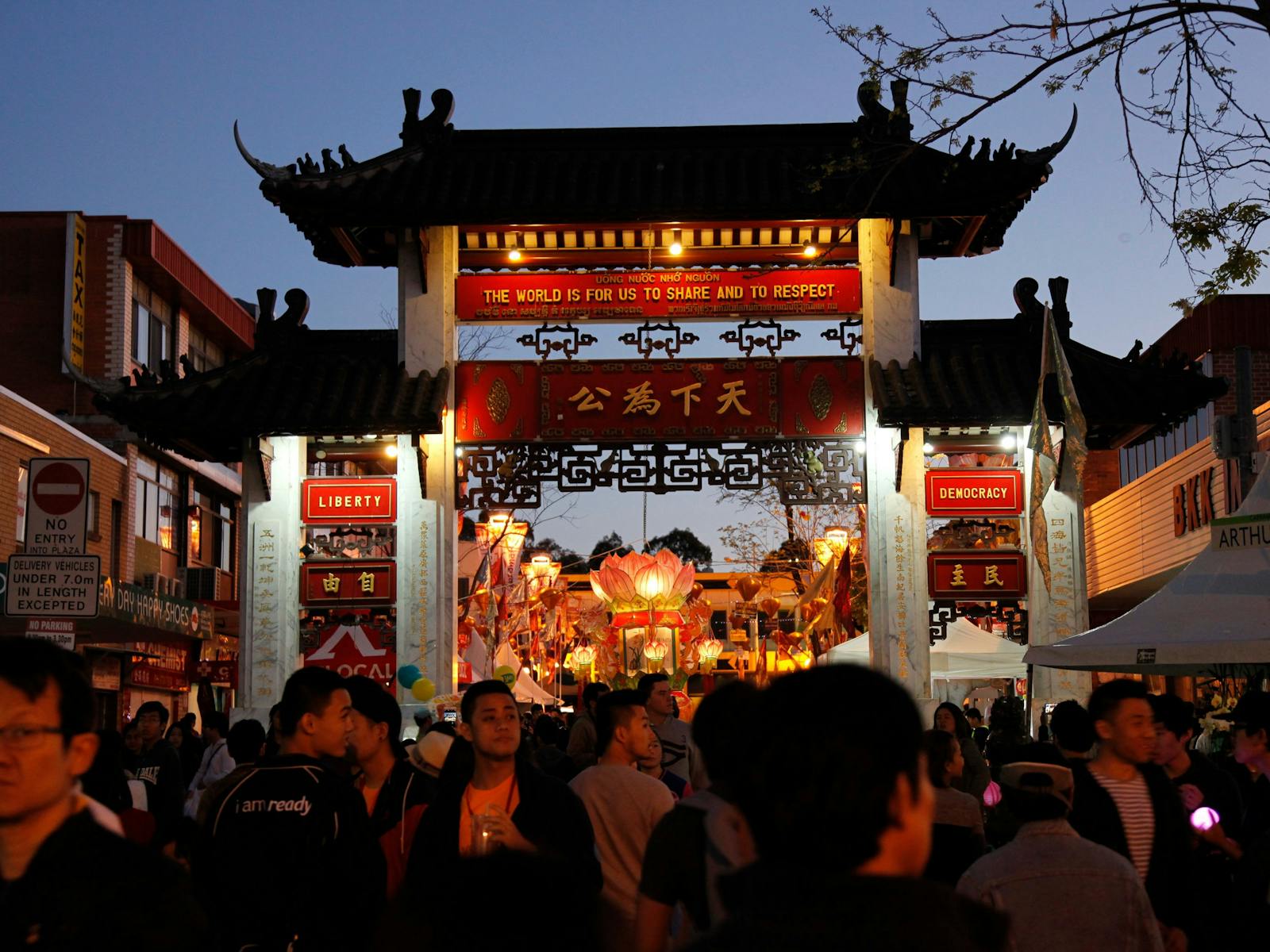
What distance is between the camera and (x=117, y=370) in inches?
1341

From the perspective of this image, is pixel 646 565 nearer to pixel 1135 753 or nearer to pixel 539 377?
pixel 539 377

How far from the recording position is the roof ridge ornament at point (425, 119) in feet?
61.4

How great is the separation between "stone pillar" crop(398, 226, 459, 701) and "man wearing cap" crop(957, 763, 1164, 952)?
1254 centimetres

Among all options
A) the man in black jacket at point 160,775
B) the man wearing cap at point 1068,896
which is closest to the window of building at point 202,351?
the man in black jacket at point 160,775

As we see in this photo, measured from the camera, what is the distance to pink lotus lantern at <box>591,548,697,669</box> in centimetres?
2727

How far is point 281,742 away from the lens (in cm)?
620

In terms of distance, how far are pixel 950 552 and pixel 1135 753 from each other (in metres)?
11.2

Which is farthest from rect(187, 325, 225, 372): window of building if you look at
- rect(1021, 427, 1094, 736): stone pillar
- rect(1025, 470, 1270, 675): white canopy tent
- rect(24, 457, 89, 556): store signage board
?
rect(1025, 470, 1270, 675): white canopy tent

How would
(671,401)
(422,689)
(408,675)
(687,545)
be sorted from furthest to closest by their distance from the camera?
(687,545), (671,401), (408,675), (422,689)

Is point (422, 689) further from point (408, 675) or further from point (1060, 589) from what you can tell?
point (1060, 589)

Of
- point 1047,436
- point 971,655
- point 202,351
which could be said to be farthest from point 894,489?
point 202,351

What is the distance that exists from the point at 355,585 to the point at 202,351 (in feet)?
82.7

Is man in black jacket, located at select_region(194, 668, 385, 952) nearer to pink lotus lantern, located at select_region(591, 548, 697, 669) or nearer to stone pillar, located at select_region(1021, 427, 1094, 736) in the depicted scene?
stone pillar, located at select_region(1021, 427, 1094, 736)

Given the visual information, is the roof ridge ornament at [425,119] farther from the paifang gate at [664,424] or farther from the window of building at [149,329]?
the window of building at [149,329]
